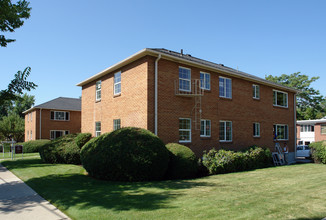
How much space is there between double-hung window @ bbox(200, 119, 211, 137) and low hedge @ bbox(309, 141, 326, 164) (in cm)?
910

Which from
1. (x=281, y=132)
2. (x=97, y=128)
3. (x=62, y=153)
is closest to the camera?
(x=62, y=153)

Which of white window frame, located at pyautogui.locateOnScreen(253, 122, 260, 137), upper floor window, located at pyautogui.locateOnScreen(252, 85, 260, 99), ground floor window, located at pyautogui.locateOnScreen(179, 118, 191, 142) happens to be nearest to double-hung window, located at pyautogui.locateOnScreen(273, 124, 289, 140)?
white window frame, located at pyautogui.locateOnScreen(253, 122, 260, 137)

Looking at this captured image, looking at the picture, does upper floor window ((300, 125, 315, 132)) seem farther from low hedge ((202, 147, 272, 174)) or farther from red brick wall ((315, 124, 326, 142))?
low hedge ((202, 147, 272, 174))

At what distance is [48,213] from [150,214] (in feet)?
8.46

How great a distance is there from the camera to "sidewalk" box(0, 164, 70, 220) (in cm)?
611

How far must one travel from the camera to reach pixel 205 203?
6.86 meters

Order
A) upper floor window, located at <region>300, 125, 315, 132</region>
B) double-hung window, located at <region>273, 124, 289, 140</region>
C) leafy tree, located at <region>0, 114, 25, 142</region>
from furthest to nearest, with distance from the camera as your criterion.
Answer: upper floor window, located at <region>300, 125, 315, 132</region>, leafy tree, located at <region>0, 114, 25, 142</region>, double-hung window, located at <region>273, 124, 289, 140</region>

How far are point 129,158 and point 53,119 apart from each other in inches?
1029

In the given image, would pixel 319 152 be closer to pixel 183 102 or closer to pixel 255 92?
pixel 255 92

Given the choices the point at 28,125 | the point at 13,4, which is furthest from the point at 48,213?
the point at 28,125

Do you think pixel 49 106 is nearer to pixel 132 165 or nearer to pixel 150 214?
pixel 132 165

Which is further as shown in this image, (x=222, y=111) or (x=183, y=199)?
(x=222, y=111)

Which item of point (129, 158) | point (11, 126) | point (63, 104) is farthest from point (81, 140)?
point (11, 126)

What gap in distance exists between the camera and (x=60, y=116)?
111 feet
